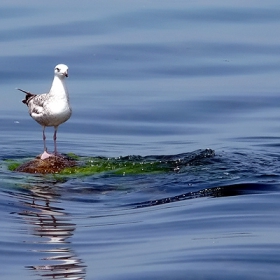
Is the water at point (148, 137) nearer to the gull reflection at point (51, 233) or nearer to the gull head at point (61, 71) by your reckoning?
the gull reflection at point (51, 233)

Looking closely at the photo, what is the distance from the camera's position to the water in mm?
6980

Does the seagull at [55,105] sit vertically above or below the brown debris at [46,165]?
above

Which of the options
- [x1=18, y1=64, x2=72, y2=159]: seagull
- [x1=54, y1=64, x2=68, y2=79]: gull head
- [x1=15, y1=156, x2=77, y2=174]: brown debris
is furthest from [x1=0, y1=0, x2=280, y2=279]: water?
[x1=54, y1=64, x2=68, y2=79]: gull head

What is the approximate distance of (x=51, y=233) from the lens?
25.1 ft

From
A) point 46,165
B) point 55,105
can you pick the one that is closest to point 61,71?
point 55,105

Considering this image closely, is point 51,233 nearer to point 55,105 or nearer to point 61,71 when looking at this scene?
point 55,105

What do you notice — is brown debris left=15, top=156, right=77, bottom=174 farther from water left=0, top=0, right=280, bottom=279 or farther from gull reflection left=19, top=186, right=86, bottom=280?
gull reflection left=19, top=186, right=86, bottom=280

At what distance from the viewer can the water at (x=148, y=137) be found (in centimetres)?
698

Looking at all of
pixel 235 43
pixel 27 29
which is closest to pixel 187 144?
pixel 235 43

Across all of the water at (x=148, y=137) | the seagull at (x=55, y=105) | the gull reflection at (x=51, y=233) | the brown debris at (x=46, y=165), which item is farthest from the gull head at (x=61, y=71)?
the gull reflection at (x=51, y=233)

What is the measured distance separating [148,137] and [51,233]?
4894mm

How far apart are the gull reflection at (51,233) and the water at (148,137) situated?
2 centimetres

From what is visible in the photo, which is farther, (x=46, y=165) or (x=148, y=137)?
(x=148, y=137)

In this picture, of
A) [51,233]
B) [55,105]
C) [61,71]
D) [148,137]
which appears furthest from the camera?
[148,137]
